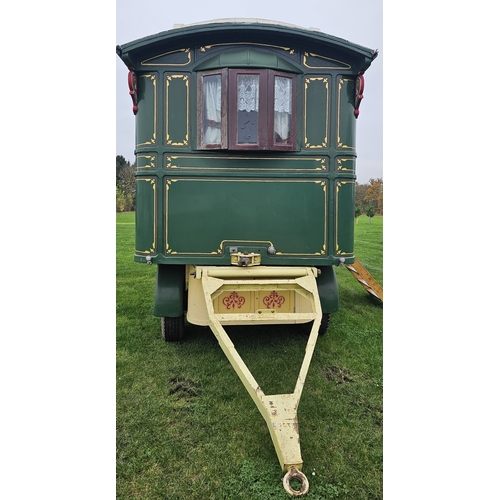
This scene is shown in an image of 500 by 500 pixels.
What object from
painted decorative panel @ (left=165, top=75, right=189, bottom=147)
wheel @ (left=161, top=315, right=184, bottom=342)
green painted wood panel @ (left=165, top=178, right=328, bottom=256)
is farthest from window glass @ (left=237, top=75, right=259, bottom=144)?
wheel @ (left=161, top=315, right=184, bottom=342)

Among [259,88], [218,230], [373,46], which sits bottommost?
[218,230]

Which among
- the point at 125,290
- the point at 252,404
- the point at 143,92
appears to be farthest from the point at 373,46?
the point at 125,290

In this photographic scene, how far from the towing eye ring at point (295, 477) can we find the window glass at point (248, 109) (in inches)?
98.9

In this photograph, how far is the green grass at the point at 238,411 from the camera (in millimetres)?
2049

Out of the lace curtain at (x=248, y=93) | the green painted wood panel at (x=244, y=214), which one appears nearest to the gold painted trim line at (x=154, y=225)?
the green painted wood panel at (x=244, y=214)

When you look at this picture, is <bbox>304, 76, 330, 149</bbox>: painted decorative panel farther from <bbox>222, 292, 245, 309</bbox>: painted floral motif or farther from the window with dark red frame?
<bbox>222, 292, 245, 309</bbox>: painted floral motif

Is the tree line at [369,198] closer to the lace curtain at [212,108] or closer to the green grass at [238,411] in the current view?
the green grass at [238,411]

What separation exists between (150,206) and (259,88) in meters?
1.45

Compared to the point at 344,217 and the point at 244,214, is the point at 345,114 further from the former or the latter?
the point at 244,214

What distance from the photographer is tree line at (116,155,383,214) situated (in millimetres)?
3352

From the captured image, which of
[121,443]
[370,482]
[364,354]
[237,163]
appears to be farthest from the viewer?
[364,354]

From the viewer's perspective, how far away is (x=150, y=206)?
11.0 feet

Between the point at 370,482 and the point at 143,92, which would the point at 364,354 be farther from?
the point at 143,92

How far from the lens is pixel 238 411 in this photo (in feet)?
8.69
